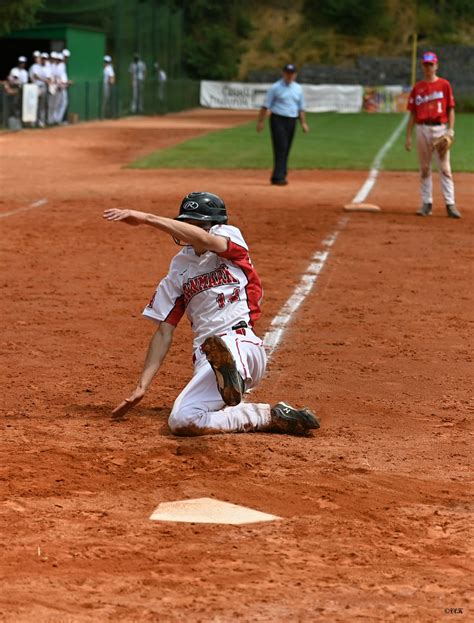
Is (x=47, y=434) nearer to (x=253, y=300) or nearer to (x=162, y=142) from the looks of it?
(x=253, y=300)

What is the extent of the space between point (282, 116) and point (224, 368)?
16.2m

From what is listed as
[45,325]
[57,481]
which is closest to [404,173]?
[45,325]

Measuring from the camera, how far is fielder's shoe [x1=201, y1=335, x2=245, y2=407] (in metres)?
6.62

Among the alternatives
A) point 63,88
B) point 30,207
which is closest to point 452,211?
point 30,207

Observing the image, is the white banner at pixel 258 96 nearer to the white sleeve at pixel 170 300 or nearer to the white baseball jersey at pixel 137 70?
the white baseball jersey at pixel 137 70

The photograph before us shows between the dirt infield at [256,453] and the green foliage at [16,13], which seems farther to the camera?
the green foliage at [16,13]

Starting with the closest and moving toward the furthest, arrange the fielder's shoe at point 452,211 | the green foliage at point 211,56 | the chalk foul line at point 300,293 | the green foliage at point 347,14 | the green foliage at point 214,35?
the chalk foul line at point 300,293, the fielder's shoe at point 452,211, the green foliage at point 211,56, the green foliage at point 214,35, the green foliage at point 347,14

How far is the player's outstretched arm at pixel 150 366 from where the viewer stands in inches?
281

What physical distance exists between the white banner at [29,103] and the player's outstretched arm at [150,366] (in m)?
30.8

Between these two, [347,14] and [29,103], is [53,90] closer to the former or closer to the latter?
[29,103]

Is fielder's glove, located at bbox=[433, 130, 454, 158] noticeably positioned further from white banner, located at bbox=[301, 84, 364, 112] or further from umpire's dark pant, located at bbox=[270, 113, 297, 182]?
white banner, located at bbox=[301, 84, 364, 112]

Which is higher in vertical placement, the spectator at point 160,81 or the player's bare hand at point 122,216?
the player's bare hand at point 122,216

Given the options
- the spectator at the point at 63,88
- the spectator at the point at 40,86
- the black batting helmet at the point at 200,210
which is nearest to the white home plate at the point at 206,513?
the black batting helmet at the point at 200,210

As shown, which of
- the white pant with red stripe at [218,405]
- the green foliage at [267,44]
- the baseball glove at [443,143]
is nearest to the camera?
the white pant with red stripe at [218,405]
